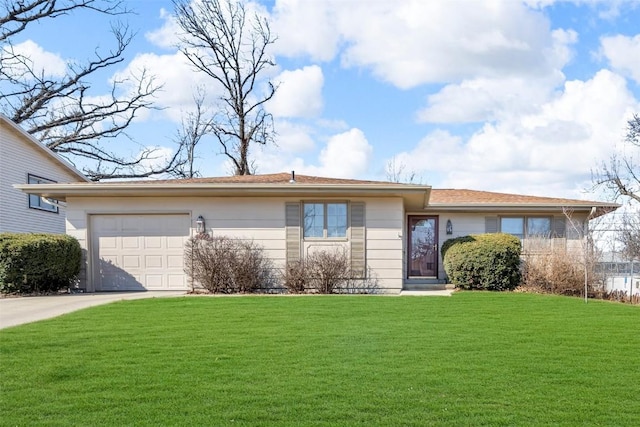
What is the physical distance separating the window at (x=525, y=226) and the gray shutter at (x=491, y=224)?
207 mm

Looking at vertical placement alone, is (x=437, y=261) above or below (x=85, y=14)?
below

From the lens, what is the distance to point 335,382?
4.47 m

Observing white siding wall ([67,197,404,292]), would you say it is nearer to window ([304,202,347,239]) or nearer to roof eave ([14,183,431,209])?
roof eave ([14,183,431,209])

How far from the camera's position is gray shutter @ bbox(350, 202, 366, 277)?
11977 millimetres

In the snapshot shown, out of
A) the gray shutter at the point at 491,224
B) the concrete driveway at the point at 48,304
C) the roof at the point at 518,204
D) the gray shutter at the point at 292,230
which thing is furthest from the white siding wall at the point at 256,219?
the gray shutter at the point at 491,224

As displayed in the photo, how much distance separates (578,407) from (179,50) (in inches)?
1093

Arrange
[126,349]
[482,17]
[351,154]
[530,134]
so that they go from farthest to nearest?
[351,154], [530,134], [482,17], [126,349]

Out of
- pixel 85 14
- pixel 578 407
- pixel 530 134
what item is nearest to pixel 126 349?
pixel 578 407

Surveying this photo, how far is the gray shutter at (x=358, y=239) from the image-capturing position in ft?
39.3

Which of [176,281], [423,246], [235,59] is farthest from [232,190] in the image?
[235,59]

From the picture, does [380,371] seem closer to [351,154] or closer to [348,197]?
[348,197]

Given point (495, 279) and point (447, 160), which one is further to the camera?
point (447, 160)

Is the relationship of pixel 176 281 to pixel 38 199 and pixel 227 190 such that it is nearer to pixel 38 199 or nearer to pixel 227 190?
pixel 227 190

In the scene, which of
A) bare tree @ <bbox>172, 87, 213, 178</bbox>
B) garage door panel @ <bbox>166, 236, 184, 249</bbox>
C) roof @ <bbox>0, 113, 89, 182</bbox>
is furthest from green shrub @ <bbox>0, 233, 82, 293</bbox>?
bare tree @ <bbox>172, 87, 213, 178</bbox>
